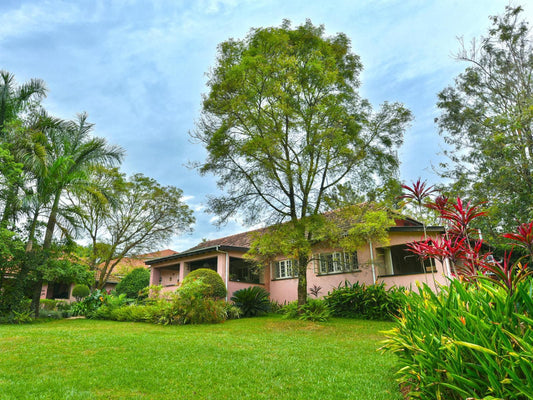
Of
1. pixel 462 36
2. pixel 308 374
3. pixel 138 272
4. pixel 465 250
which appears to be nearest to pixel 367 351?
pixel 308 374

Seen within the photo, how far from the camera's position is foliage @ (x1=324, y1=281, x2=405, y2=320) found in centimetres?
1241

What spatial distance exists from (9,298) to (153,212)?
10415 millimetres

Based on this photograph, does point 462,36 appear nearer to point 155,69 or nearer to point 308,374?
point 155,69

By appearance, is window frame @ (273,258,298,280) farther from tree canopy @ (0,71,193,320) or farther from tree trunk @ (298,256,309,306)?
tree canopy @ (0,71,193,320)

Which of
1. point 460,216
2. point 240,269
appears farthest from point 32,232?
point 460,216

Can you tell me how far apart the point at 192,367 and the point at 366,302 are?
889 cm

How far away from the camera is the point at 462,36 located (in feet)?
56.4

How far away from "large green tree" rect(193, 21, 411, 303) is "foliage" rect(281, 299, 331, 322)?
0.84 metres

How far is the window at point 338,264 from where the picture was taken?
1584cm

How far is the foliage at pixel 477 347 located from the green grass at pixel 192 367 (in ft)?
4.11

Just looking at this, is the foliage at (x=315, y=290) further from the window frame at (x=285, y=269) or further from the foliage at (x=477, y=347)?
the foliage at (x=477, y=347)

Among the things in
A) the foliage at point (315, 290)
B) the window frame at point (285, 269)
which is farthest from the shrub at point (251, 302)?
the window frame at point (285, 269)

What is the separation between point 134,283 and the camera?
25.5 metres

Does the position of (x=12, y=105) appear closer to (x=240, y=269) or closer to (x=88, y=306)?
(x=88, y=306)
